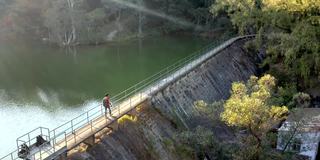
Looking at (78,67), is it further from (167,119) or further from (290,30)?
(167,119)

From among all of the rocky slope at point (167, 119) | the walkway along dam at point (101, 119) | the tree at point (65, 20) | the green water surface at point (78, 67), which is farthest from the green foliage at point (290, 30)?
the tree at point (65, 20)

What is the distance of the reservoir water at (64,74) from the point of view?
34319 mm

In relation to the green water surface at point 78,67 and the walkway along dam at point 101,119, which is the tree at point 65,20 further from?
the walkway along dam at point 101,119

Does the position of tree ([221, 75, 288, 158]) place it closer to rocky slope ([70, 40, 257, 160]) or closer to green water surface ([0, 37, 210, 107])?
rocky slope ([70, 40, 257, 160])

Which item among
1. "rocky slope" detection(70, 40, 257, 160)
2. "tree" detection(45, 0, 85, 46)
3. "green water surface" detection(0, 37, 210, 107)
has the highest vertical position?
"tree" detection(45, 0, 85, 46)

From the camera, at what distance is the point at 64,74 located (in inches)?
1986

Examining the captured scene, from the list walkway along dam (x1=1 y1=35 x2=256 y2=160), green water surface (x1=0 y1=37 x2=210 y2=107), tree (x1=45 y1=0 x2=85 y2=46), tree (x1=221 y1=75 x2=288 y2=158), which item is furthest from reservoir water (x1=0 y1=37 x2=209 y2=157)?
tree (x1=221 y1=75 x2=288 y2=158)

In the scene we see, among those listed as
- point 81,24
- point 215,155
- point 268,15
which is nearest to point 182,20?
point 81,24

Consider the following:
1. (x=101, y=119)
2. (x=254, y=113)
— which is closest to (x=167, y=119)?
(x=101, y=119)

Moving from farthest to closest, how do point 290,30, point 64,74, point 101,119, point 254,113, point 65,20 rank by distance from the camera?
point 65,20 → point 64,74 → point 290,30 → point 101,119 → point 254,113

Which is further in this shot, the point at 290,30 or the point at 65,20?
the point at 65,20

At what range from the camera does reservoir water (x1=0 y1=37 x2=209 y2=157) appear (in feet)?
113

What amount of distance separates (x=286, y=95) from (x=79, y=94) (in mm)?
21160

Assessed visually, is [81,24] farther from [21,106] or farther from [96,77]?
[21,106]
